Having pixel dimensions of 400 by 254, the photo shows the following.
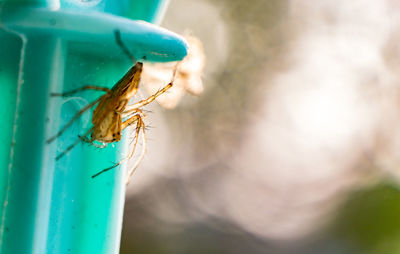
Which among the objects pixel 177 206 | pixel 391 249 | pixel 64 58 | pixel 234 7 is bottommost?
pixel 64 58

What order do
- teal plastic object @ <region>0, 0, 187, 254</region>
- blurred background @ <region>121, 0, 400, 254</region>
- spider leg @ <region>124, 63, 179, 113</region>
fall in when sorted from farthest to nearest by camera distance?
blurred background @ <region>121, 0, 400, 254</region>
spider leg @ <region>124, 63, 179, 113</region>
teal plastic object @ <region>0, 0, 187, 254</region>

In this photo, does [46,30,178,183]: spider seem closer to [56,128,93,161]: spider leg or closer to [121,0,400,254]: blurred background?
[56,128,93,161]: spider leg

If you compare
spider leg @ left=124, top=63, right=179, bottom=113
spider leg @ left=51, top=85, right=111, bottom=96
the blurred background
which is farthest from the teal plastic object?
the blurred background

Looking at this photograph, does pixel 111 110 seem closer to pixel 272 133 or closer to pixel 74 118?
pixel 74 118

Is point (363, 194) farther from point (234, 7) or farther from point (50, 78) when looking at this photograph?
point (50, 78)

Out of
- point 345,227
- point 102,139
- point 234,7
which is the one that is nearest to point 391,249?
point 345,227
